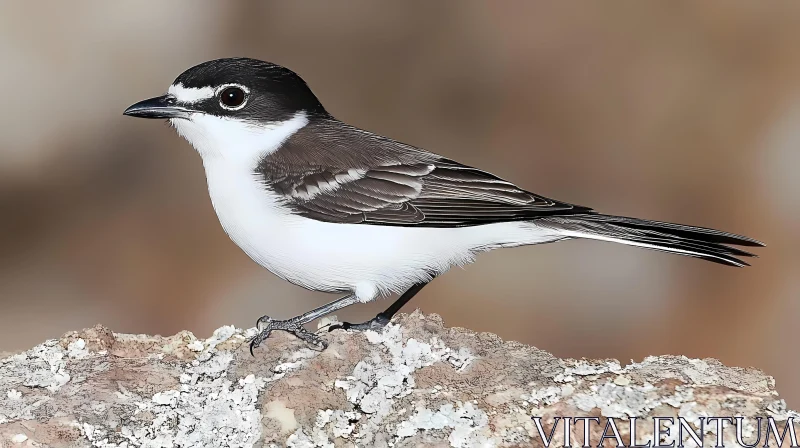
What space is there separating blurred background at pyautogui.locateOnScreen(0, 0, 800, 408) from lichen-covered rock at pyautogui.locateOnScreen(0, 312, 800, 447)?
348 centimetres

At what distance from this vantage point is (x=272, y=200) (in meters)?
6.15

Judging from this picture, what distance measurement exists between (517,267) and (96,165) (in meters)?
4.31

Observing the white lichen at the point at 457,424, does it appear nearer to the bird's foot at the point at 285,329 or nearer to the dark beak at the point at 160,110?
Answer: the bird's foot at the point at 285,329

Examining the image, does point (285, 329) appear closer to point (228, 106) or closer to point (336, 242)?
point (336, 242)

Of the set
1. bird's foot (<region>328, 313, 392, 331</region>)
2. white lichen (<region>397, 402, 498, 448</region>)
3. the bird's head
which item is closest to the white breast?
the bird's head

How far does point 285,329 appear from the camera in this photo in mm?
5914

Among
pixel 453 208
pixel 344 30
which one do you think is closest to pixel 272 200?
pixel 453 208

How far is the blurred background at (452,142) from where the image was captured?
363 inches

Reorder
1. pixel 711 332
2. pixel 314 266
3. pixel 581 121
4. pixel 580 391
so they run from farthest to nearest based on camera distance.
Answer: pixel 581 121
pixel 711 332
pixel 314 266
pixel 580 391

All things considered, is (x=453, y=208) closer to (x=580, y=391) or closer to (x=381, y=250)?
(x=381, y=250)

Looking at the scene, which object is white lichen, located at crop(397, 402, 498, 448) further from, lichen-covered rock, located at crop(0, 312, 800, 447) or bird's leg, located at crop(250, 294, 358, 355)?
bird's leg, located at crop(250, 294, 358, 355)

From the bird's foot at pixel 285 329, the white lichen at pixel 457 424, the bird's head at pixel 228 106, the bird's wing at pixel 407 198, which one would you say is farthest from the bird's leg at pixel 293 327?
the bird's head at pixel 228 106

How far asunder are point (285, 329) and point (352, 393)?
92 centimetres

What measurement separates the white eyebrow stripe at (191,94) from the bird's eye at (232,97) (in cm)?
8
